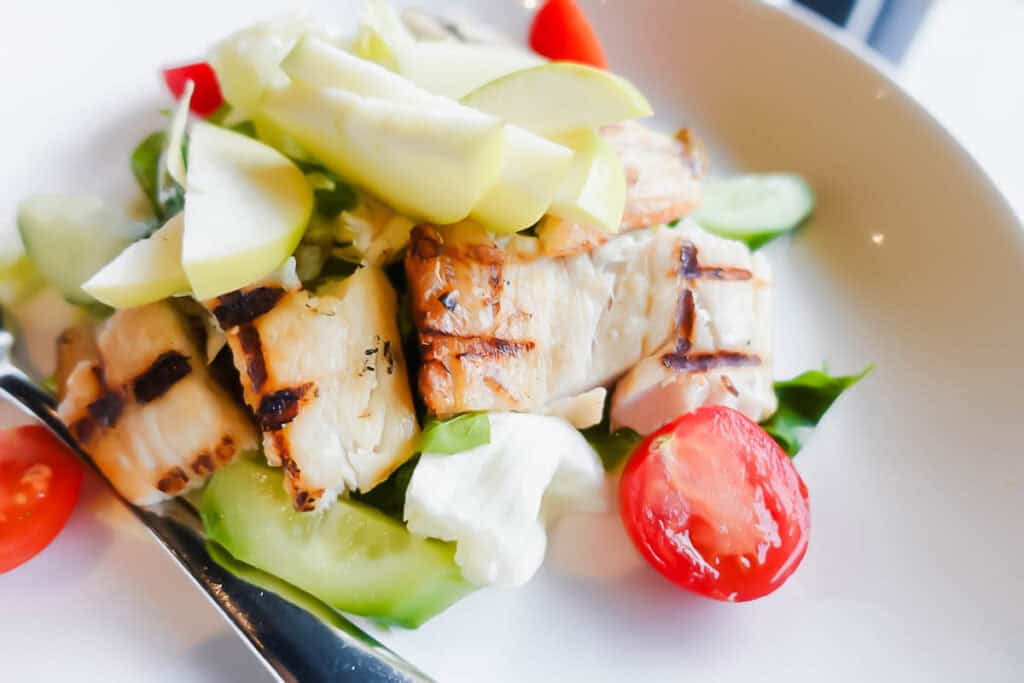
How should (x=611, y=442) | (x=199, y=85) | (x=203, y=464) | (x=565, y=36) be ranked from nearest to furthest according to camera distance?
1. (x=203, y=464)
2. (x=611, y=442)
3. (x=199, y=85)
4. (x=565, y=36)

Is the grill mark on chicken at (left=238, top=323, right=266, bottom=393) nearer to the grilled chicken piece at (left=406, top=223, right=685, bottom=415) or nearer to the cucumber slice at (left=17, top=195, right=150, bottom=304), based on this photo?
the grilled chicken piece at (left=406, top=223, right=685, bottom=415)

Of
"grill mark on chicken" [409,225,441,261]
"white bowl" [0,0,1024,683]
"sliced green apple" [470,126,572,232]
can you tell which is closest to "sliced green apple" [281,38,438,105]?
"sliced green apple" [470,126,572,232]

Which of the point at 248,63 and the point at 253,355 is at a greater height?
the point at 248,63

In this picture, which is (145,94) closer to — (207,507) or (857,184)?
(207,507)

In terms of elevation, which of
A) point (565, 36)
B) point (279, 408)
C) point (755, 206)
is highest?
point (565, 36)

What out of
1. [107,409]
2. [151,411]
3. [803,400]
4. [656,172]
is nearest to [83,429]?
[107,409]

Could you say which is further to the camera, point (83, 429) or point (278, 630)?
point (83, 429)

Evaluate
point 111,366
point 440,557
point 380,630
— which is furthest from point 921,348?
point 111,366

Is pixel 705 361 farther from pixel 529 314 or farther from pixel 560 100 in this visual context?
pixel 560 100
